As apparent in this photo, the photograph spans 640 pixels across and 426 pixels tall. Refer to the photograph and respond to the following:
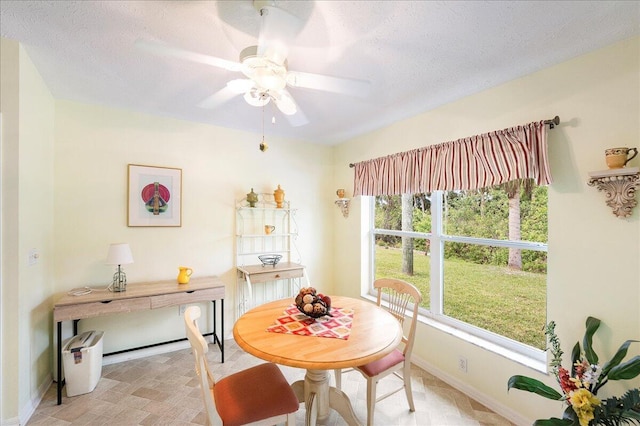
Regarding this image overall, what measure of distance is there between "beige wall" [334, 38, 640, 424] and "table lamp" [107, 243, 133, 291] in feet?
10.2

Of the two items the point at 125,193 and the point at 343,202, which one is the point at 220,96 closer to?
the point at 125,193

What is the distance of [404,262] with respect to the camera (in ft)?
10.8

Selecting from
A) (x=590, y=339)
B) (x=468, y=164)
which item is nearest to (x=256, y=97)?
(x=468, y=164)

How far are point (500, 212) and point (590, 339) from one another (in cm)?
106

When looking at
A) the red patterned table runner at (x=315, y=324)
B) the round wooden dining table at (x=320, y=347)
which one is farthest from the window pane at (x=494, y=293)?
the red patterned table runner at (x=315, y=324)

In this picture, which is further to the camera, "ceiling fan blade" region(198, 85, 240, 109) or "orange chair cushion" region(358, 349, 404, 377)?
"orange chair cushion" region(358, 349, 404, 377)

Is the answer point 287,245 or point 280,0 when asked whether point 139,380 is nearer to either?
point 287,245

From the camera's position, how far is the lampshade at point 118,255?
254 cm

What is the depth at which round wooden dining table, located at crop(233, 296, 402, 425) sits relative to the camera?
1418 mm

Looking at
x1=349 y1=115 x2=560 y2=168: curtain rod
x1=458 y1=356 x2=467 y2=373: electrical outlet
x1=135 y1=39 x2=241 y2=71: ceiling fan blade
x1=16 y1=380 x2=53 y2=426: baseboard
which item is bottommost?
x1=16 y1=380 x2=53 y2=426: baseboard

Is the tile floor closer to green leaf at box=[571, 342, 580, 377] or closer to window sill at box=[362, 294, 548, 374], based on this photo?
window sill at box=[362, 294, 548, 374]

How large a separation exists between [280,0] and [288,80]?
35 cm

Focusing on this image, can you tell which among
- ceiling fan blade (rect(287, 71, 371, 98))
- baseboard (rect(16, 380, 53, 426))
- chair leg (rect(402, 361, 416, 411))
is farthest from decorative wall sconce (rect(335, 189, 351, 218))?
baseboard (rect(16, 380, 53, 426))

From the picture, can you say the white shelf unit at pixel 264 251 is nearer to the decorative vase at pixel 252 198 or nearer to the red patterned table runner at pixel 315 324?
the decorative vase at pixel 252 198
